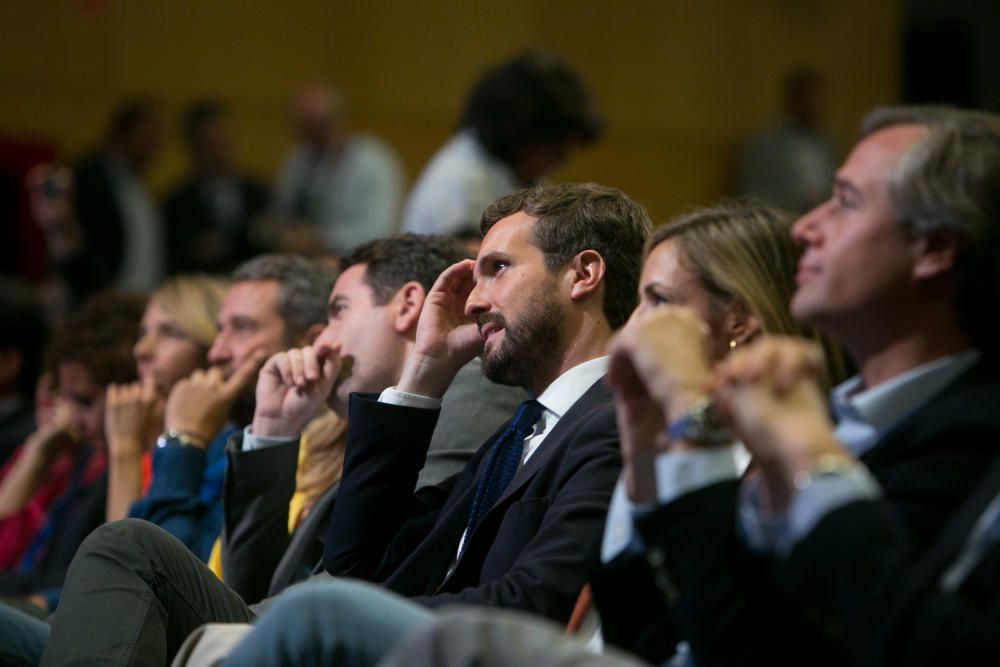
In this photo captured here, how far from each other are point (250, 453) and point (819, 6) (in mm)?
5923

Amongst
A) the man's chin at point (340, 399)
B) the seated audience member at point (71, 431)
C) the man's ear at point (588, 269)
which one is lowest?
the seated audience member at point (71, 431)

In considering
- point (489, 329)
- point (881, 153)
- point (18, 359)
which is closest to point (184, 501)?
point (489, 329)

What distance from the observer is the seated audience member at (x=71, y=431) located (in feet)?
11.2

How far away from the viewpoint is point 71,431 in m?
3.49

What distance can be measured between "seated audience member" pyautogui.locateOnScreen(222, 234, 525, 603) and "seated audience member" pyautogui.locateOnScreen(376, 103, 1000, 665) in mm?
895

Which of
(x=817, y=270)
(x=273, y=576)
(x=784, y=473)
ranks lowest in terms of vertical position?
(x=273, y=576)

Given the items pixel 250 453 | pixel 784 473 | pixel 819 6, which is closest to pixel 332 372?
pixel 250 453

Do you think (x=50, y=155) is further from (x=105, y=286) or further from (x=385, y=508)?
(x=385, y=508)

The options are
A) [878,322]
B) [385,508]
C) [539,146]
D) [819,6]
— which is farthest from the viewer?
[819,6]

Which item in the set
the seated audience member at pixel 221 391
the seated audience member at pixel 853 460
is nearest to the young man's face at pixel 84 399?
the seated audience member at pixel 221 391

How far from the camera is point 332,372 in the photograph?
2.48 m

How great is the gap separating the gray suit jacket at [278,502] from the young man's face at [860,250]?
37.6 inches

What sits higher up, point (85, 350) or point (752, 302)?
point (752, 302)

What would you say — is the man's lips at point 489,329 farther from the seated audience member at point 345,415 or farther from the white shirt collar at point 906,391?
the white shirt collar at point 906,391
